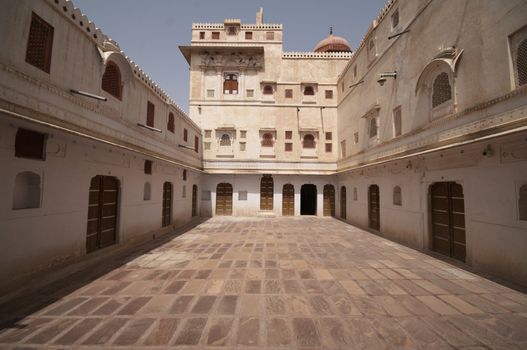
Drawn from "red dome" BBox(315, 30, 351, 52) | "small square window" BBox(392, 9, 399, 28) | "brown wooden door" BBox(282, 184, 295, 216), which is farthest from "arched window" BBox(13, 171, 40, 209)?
"red dome" BBox(315, 30, 351, 52)

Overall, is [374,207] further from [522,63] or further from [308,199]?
[308,199]

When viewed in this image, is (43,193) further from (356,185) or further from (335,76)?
(335,76)

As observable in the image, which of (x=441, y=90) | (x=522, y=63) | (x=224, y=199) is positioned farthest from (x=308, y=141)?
(x=522, y=63)

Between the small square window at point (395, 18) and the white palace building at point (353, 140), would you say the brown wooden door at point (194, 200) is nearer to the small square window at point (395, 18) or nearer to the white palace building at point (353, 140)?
the white palace building at point (353, 140)

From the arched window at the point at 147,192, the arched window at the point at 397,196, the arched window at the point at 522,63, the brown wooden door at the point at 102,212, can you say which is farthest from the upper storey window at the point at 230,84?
the arched window at the point at 522,63

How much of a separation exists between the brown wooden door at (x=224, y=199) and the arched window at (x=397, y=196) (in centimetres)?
1223

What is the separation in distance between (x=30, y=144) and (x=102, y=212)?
122 inches

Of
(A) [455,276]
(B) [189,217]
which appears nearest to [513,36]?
(A) [455,276]

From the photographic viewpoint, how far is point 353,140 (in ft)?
51.4

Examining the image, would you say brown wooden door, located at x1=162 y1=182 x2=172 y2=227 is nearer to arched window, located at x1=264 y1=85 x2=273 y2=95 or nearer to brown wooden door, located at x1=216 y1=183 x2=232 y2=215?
brown wooden door, located at x1=216 y1=183 x2=232 y2=215

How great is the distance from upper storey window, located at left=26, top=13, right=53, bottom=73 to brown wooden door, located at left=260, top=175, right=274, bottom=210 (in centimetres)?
1521

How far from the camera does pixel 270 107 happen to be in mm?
19625

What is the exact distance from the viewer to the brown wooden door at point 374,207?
12.6 metres

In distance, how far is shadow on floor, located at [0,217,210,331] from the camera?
13.7ft
